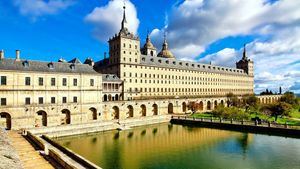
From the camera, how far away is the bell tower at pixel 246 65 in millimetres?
109356

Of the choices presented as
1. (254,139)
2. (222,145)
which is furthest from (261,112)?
(222,145)

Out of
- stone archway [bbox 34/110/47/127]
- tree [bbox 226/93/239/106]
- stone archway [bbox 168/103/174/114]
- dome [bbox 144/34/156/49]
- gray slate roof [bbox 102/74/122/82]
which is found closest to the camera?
stone archway [bbox 34/110/47/127]

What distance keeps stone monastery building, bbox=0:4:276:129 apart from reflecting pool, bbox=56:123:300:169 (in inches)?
277

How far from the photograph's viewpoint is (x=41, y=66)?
39188mm

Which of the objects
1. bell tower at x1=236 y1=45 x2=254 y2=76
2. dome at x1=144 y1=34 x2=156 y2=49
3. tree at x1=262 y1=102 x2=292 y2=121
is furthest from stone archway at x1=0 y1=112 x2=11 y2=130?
bell tower at x1=236 y1=45 x2=254 y2=76

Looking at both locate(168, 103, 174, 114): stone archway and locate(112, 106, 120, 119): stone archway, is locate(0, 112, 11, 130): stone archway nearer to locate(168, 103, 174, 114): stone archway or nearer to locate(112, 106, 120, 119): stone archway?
locate(112, 106, 120, 119): stone archway

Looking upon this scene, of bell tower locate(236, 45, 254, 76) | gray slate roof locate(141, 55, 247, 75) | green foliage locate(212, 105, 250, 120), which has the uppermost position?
bell tower locate(236, 45, 254, 76)

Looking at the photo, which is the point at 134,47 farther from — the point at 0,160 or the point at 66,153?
the point at 0,160

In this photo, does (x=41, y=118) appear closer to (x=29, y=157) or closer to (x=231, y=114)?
(x=29, y=157)

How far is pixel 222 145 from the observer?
30219 millimetres

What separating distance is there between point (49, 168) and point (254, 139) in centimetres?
2718

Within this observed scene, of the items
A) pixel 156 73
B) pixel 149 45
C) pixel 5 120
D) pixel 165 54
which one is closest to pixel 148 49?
pixel 149 45

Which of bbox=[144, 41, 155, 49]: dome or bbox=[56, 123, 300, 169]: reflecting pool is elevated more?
bbox=[144, 41, 155, 49]: dome

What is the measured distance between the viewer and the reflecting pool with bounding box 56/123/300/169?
22.5 metres
